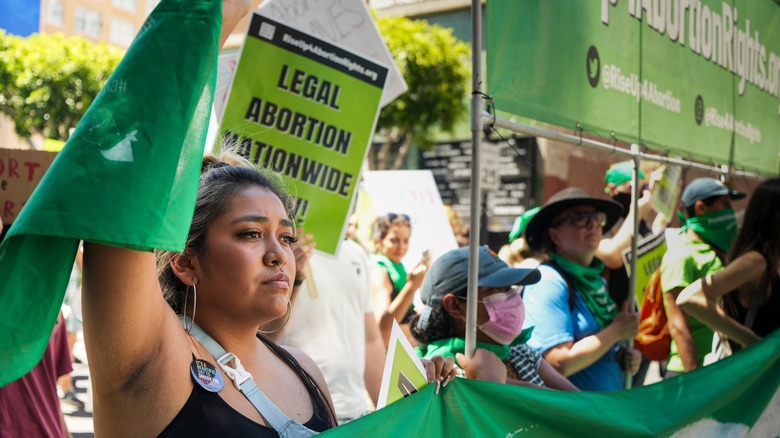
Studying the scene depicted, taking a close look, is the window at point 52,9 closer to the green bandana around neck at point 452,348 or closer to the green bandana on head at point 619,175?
the green bandana around neck at point 452,348

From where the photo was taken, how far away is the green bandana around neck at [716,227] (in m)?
4.82

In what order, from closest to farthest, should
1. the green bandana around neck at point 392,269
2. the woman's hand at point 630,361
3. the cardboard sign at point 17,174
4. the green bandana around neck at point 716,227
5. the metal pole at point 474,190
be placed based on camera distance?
the metal pole at point 474,190 < the cardboard sign at point 17,174 < the woman's hand at point 630,361 < the green bandana around neck at point 716,227 < the green bandana around neck at point 392,269

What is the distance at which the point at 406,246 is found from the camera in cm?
634

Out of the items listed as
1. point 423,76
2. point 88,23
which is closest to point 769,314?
point 423,76


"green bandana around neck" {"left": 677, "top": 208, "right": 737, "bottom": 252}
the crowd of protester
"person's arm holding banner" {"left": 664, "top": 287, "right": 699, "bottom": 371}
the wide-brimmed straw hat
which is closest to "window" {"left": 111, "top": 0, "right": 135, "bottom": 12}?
the crowd of protester

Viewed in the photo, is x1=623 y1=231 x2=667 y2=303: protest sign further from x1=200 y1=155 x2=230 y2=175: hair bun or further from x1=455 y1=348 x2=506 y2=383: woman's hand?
x1=200 y1=155 x2=230 y2=175: hair bun

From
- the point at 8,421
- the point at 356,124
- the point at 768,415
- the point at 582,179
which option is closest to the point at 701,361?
the point at 768,415

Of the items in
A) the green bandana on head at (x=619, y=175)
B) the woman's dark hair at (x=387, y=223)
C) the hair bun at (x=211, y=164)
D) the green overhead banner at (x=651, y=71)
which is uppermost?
the green overhead banner at (x=651, y=71)

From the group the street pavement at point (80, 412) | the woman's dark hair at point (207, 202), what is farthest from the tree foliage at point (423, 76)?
the woman's dark hair at point (207, 202)

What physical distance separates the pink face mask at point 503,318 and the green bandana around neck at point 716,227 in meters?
2.29

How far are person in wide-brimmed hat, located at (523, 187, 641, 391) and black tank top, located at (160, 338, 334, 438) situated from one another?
2.18m

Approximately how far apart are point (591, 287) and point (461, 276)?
126 cm

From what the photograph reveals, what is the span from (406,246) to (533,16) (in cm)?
357

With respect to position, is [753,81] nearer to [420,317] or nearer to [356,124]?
[356,124]
